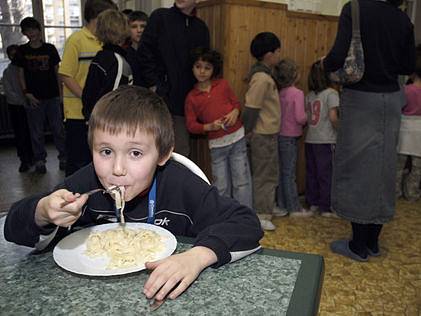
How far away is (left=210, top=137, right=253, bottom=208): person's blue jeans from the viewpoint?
292 centimetres

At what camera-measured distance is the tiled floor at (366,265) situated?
2102 mm

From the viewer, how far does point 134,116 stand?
1035mm

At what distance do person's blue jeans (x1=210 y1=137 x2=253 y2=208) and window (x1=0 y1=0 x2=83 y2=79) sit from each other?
4.54 m

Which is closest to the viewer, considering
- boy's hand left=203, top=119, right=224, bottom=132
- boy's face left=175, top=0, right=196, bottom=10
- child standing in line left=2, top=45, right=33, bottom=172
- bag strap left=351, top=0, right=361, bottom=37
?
bag strap left=351, top=0, right=361, bottom=37

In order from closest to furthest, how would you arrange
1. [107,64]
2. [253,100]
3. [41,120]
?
[107,64]
[253,100]
[41,120]

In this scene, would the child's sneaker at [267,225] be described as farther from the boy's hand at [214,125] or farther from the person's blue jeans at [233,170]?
the boy's hand at [214,125]

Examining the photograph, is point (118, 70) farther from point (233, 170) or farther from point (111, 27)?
point (233, 170)

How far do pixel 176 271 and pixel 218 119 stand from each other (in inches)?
83.4

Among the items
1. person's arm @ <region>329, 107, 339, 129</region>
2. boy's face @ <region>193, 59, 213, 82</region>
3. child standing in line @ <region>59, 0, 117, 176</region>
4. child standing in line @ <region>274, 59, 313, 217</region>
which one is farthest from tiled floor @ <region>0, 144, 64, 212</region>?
person's arm @ <region>329, 107, 339, 129</region>

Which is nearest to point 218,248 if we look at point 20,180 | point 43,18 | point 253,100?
point 253,100

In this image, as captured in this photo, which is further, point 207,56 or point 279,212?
point 279,212

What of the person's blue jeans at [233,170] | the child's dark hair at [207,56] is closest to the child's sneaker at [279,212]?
the person's blue jeans at [233,170]

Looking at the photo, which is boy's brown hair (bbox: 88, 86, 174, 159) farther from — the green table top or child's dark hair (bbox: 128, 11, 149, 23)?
child's dark hair (bbox: 128, 11, 149, 23)

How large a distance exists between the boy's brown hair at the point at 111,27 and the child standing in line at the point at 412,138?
8.29 ft
